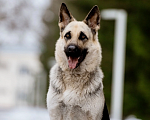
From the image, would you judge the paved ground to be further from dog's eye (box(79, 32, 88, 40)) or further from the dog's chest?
dog's eye (box(79, 32, 88, 40))

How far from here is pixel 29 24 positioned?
29.1m

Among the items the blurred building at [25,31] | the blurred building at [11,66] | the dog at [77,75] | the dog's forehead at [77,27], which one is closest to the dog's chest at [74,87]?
the dog at [77,75]

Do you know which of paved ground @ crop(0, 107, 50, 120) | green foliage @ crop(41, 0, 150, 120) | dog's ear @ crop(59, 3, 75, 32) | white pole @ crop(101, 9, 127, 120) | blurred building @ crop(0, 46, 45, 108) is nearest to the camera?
dog's ear @ crop(59, 3, 75, 32)

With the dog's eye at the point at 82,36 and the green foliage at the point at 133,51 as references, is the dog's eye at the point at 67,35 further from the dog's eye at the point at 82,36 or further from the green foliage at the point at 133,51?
the green foliage at the point at 133,51

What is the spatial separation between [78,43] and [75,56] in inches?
7.7

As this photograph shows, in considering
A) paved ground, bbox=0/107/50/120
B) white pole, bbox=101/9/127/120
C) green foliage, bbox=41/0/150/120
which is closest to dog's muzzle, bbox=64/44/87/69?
paved ground, bbox=0/107/50/120

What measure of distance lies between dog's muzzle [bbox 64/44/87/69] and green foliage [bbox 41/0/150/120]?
1098 cm

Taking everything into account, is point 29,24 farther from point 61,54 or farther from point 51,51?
point 61,54

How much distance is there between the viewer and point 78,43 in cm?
619

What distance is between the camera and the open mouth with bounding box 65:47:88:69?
20.1 ft

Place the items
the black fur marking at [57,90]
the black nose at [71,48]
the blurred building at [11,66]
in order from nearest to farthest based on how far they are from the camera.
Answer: the black nose at [71,48], the black fur marking at [57,90], the blurred building at [11,66]

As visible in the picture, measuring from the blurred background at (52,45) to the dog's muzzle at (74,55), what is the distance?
8621 mm

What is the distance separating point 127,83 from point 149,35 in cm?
286

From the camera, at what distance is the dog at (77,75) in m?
6.09
